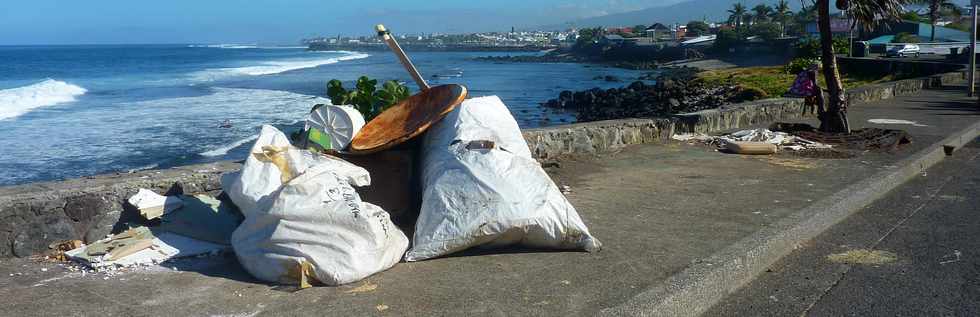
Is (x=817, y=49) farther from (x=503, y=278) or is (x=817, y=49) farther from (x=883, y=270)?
(x=503, y=278)

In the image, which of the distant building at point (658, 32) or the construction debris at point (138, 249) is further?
the distant building at point (658, 32)

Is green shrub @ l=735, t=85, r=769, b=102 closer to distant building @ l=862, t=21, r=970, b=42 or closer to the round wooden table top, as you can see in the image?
the round wooden table top

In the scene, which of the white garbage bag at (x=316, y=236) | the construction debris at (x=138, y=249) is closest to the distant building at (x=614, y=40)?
the construction debris at (x=138, y=249)

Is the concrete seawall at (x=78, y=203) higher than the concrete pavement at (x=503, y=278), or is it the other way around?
the concrete seawall at (x=78, y=203)

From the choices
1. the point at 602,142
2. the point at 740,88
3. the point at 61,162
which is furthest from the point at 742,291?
the point at 740,88

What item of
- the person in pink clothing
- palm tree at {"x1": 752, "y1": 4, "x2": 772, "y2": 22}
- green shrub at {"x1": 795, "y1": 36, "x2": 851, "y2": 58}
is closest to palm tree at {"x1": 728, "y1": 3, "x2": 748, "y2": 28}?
palm tree at {"x1": 752, "y1": 4, "x2": 772, "y2": 22}

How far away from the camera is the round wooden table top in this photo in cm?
543

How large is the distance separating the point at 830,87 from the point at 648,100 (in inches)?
747

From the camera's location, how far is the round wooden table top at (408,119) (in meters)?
5.43

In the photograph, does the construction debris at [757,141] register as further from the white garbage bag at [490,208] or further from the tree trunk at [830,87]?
the white garbage bag at [490,208]

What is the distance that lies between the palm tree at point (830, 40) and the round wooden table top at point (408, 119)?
5407mm

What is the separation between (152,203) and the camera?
196 inches

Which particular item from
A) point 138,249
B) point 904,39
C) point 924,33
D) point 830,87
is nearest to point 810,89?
point 830,87

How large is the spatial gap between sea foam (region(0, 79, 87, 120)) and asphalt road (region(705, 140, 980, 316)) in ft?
74.8
